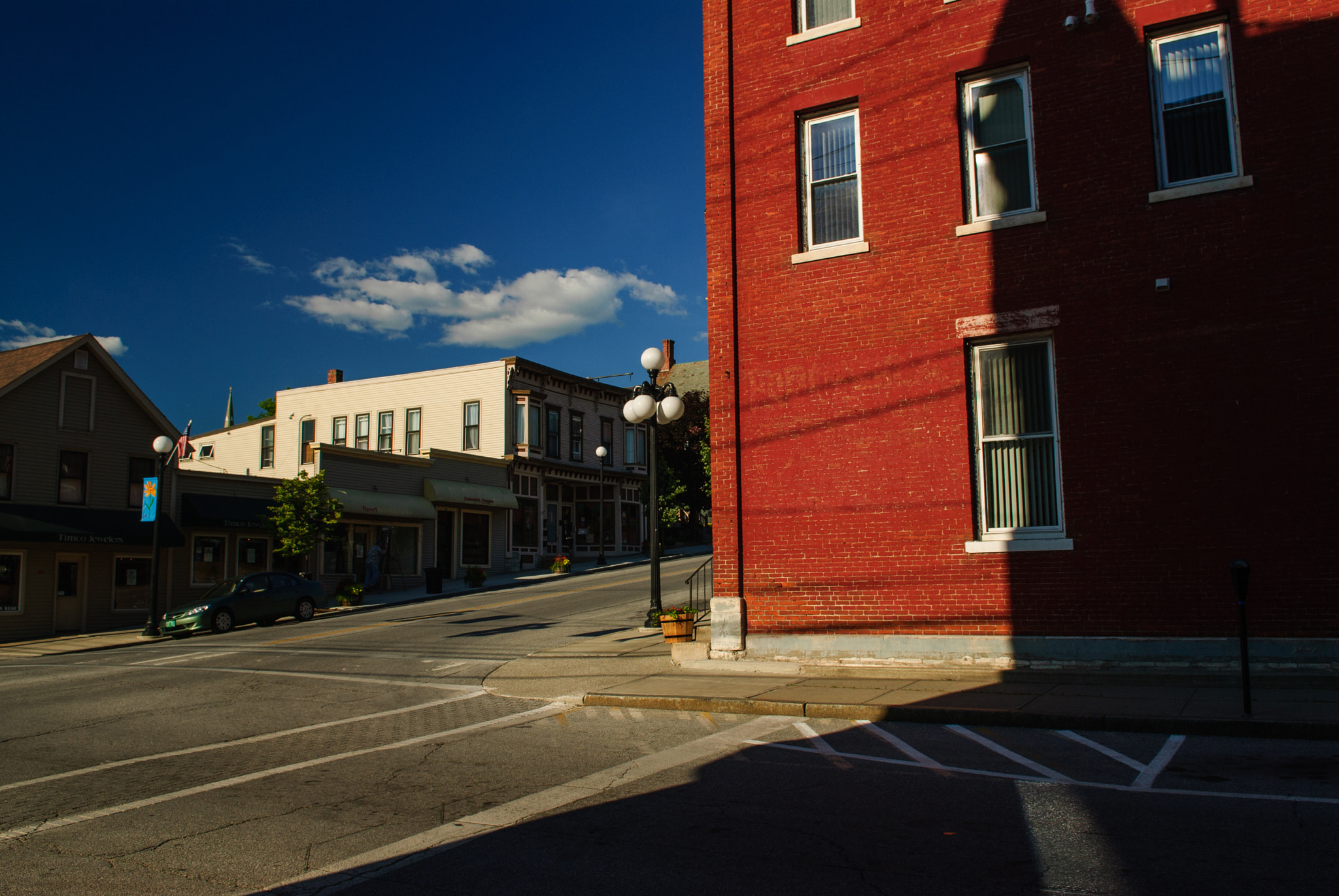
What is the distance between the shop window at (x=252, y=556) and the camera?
31.8m

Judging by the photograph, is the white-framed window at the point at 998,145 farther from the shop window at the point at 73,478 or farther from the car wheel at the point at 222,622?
the shop window at the point at 73,478

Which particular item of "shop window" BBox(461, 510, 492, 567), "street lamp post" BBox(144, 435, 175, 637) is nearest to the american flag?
"street lamp post" BBox(144, 435, 175, 637)

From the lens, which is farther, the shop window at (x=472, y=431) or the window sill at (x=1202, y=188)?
the shop window at (x=472, y=431)

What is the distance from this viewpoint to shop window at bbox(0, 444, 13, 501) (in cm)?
2630

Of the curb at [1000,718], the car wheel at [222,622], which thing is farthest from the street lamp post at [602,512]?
the curb at [1000,718]

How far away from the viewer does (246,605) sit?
24.7 metres

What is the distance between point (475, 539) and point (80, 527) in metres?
16.7

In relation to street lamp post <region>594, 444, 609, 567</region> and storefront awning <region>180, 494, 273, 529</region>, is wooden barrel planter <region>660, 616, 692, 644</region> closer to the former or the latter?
storefront awning <region>180, 494, 273, 529</region>

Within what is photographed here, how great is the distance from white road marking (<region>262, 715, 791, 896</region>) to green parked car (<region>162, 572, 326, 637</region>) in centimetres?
1964

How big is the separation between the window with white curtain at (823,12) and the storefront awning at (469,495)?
91.7 feet

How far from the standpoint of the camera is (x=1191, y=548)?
11.0 metres

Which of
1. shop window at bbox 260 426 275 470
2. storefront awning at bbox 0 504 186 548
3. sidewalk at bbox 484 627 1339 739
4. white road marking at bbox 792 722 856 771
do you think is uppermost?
shop window at bbox 260 426 275 470

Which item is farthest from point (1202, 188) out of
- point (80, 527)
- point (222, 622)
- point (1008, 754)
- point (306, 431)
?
point (306, 431)

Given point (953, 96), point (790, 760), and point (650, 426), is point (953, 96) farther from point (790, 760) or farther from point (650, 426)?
point (790, 760)
